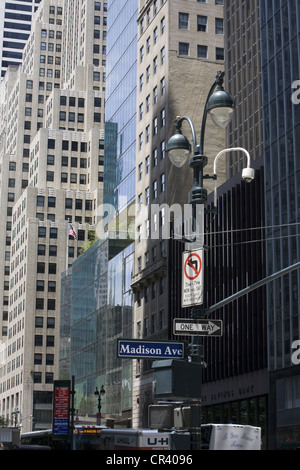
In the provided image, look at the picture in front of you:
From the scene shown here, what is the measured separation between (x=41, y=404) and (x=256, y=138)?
84.3 m

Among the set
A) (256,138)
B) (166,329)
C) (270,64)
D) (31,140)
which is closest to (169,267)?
(166,329)

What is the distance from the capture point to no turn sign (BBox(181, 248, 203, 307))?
1617 cm

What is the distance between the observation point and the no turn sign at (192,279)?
53.1ft

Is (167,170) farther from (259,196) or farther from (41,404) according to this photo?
(41,404)

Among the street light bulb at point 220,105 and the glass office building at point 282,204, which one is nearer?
the street light bulb at point 220,105

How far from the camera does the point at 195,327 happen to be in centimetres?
1616

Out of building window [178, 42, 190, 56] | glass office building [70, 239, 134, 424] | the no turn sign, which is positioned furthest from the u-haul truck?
building window [178, 42, 190, 56]

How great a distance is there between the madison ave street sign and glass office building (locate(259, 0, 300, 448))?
3283cm

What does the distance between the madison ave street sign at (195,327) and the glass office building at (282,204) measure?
3283 cm

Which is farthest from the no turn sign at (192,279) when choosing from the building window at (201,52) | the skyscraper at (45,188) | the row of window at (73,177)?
the row of window at (73,177)

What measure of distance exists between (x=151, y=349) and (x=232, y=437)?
743 inches
